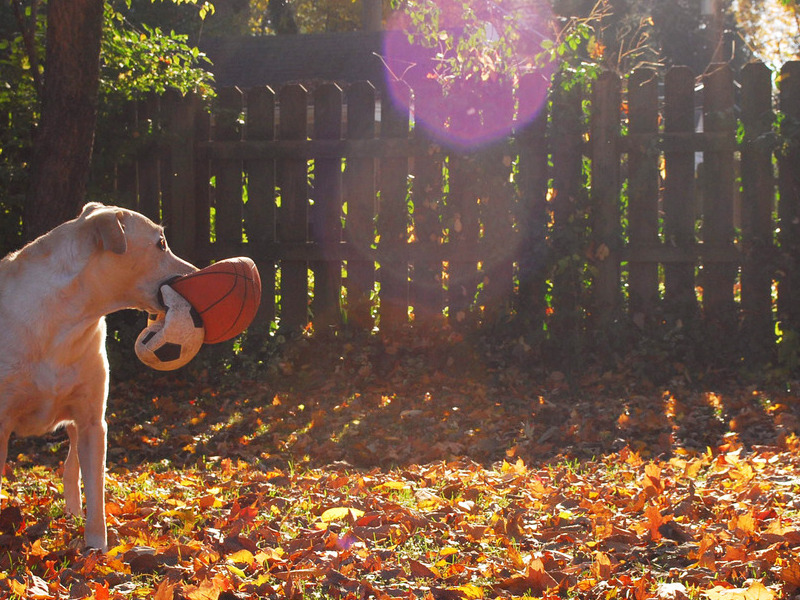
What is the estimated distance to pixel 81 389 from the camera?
3818mm

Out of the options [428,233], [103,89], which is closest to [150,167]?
[103,89]

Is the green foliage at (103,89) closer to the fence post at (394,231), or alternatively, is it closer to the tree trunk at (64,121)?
the tree trunk at (64,121)

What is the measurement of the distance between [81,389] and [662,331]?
5378 millimetres

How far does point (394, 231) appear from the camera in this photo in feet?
27.2

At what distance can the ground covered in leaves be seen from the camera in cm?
315

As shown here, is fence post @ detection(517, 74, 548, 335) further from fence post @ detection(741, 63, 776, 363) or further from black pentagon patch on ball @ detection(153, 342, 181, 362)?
black pentagon patch on ball @ detection(153, 342, 181, 362)

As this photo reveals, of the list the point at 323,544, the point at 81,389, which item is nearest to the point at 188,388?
the point at 81,389

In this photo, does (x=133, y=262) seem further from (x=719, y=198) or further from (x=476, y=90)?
(x=719, y=198)

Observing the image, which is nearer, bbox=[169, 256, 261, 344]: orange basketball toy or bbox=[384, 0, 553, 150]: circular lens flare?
bbox=[169, 256, 261, 344]: orange basketball toy

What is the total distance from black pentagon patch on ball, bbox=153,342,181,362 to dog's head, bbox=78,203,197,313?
184 mm

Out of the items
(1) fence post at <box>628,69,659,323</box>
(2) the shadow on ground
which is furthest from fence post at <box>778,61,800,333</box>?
(1) fence post at <box>628,69,659,323</box>

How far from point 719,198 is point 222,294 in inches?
215

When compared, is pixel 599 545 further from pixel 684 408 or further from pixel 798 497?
pixel 684 408

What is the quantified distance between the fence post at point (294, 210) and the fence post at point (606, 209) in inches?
107
